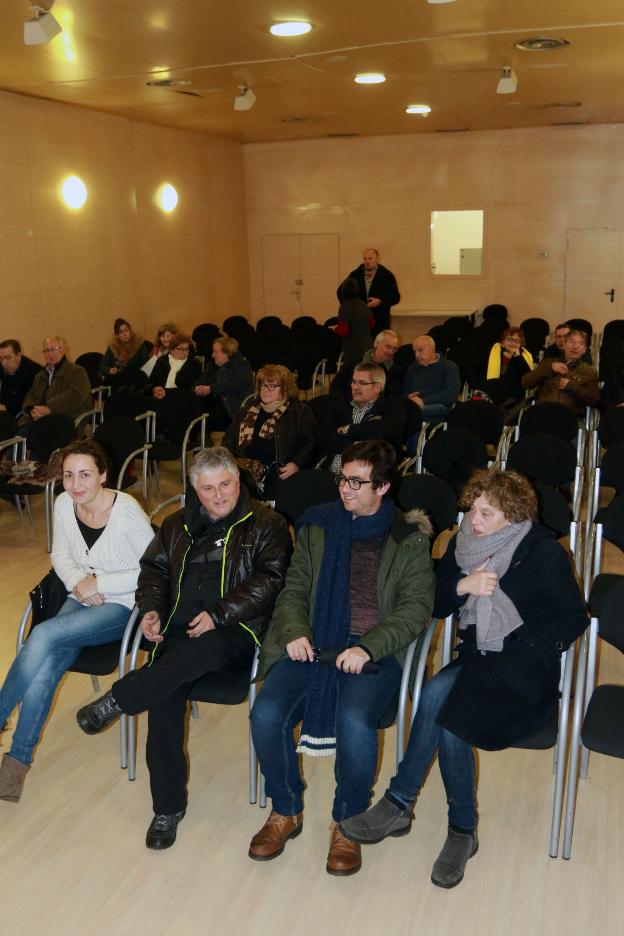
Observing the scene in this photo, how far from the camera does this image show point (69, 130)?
10.3 m

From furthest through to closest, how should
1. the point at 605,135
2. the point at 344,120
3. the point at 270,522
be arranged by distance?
the point at 605,135, the point at 344,120, the point at 270,522

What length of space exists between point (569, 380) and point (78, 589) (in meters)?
4.63

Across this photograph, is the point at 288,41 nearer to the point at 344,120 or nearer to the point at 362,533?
the point at 362,533

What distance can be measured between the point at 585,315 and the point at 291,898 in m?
12.7

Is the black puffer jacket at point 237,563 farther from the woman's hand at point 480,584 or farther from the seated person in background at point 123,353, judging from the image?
the seated person in background at point 123,353

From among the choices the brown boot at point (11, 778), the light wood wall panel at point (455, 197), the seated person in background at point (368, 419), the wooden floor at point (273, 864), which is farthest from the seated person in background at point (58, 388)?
the light wood wall panel at point (455, 197)

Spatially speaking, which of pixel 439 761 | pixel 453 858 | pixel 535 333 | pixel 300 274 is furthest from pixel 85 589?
pixel 300 274

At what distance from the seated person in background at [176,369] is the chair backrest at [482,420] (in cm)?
295

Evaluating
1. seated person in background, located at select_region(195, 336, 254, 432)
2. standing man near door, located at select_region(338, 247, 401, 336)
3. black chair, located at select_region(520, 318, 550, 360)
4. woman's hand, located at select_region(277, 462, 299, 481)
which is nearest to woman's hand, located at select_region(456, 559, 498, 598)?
woman's hand, located at select_region(277, 462, 299, 481)

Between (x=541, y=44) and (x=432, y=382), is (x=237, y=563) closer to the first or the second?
(x=432, y=382)

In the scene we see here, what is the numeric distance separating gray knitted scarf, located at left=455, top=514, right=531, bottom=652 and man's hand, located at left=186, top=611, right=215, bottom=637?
3.15 feet

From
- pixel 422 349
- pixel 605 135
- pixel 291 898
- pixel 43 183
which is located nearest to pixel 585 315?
pixel 605 135

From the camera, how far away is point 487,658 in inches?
127

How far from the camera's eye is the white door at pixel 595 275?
45.8ft
